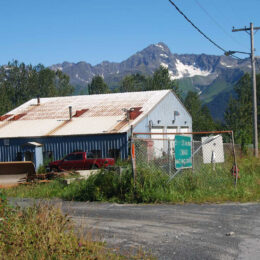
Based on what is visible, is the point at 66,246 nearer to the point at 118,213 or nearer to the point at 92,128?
the point at 118,213

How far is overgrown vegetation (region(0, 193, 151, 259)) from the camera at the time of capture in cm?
604

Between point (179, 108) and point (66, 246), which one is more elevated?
point (179, 108)

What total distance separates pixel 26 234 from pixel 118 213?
4910 millimetres

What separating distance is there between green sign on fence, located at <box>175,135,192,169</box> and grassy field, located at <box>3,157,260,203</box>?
34 cm

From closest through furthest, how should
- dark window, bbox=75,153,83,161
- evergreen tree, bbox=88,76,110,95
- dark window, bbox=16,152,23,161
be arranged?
1. dark window, bbox=75,153,83,161
2. dark window, bbox=16,152,23,161
3. evergreen tree, bbox=88,76,110,95

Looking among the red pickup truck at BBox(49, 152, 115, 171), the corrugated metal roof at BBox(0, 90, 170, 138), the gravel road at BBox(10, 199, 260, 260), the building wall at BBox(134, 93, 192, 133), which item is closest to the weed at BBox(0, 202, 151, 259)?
the gravel road at BBox(10, 199, 260, 260)

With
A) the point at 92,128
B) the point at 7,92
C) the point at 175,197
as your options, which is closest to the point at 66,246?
the point at 175,197

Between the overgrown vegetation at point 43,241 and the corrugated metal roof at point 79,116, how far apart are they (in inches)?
844

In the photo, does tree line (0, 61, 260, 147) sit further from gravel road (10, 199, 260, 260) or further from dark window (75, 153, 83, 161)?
gravel road (10, 199, 260, 260)

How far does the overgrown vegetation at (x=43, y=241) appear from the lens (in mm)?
6035

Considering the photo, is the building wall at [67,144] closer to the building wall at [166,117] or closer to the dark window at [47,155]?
the dark window at [47,155]

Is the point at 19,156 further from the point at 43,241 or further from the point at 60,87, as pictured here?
the point at 60,87

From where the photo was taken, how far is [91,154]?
Result: 27609 mm

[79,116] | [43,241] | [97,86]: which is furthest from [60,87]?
[43,241]
